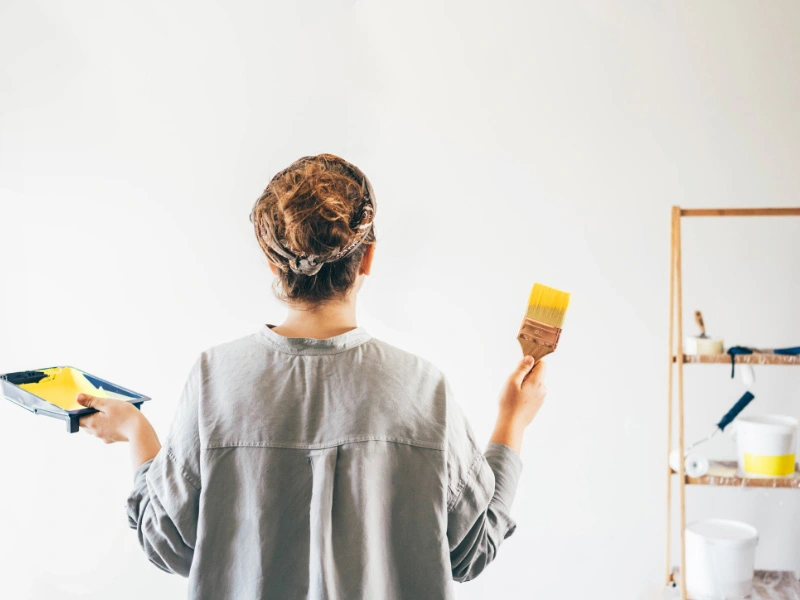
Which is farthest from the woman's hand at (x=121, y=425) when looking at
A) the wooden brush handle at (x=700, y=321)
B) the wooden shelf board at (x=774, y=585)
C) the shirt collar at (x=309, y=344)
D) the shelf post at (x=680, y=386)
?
the wooden shelf board at (x=774, y=585)

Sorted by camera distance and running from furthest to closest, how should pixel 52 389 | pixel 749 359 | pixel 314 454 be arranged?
pixel 749 359 < pixel 52 389 < pixel 314 454

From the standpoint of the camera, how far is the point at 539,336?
3.66 ft

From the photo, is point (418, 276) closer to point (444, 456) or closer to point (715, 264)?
point (715, 264)

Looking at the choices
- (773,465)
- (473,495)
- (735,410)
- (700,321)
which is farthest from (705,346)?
(473,495)

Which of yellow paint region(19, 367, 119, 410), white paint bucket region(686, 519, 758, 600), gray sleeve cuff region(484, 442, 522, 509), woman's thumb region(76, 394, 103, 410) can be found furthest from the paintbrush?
white paint bucket region(686, 519, 758, 600)

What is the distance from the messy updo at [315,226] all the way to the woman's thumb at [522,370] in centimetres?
30

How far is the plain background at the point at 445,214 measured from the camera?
1.89 meters

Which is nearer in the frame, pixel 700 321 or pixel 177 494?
pixel 177 494

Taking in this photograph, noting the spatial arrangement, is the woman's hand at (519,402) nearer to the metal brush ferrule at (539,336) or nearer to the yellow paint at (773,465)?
the metal brush ferrule at (539,336)

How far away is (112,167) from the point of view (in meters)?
2.08

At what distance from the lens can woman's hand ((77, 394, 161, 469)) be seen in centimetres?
100

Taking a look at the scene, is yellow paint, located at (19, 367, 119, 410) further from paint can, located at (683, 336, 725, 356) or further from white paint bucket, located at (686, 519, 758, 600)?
white paint bucket, located at (686, 519, 758, 600)

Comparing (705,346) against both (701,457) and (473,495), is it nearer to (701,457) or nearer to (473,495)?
(701,457)

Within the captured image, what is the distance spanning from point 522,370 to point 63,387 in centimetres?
83
